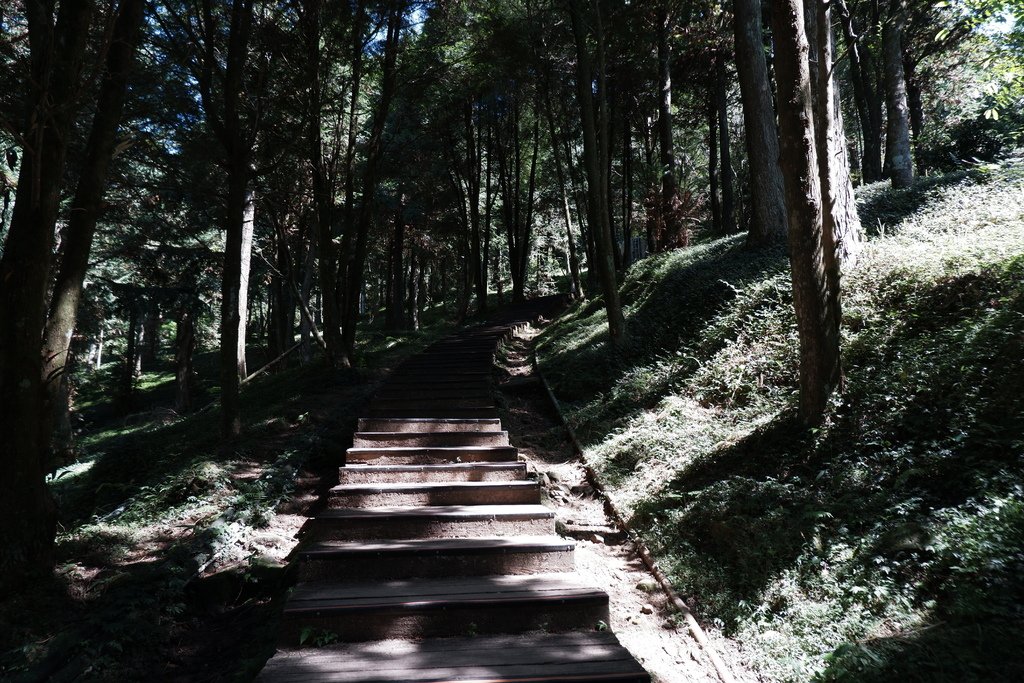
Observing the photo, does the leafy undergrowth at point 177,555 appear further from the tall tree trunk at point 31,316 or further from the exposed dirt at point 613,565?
the exposed dirt at point 613,565

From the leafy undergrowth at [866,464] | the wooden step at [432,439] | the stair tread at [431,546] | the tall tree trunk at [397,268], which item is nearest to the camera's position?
the leafy undergrowth at [866,464]

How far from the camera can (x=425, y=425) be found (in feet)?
21.4

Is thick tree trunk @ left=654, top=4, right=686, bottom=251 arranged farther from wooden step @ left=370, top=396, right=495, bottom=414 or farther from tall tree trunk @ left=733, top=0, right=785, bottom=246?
wooden step @ left=370, top=396, right=495, bottom=414

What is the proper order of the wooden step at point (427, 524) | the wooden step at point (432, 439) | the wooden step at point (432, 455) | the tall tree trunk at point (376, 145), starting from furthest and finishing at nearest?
the tall tree trunk at point (376, 145) → the wooden step at point (432, 439) → the wooden step at point (432, 455) → the wooden step at point (427, 524)

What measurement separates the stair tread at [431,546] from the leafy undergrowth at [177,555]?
568 mm

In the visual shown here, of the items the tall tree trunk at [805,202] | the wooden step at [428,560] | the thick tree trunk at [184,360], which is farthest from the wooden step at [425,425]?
the thick tree trunk at [184,360]

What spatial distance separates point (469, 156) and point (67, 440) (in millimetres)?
14236

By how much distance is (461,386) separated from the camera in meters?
8.05

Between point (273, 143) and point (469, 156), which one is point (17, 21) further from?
point (469, 156)

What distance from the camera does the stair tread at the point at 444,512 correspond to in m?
4.56

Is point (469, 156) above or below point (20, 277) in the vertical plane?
above

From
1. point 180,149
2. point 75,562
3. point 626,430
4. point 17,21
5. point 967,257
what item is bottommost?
point 75,562

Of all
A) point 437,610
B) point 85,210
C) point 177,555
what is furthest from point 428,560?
point 85,210

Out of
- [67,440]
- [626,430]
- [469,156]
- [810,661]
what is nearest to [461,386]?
[626,430]
